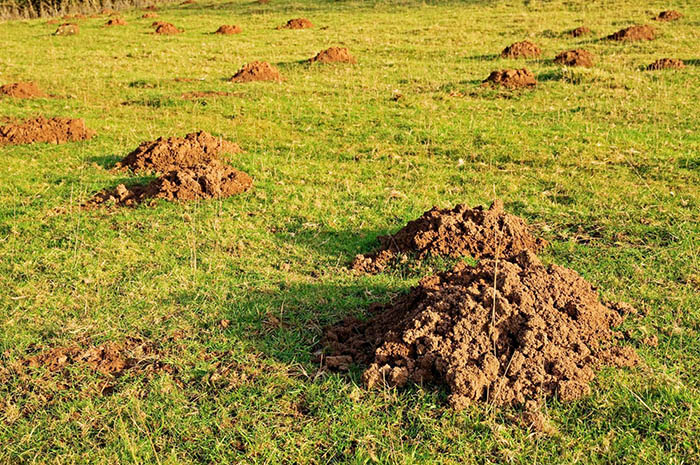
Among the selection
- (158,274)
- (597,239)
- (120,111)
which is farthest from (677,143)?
(120,111)

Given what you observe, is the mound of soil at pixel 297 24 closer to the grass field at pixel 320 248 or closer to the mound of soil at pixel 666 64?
the grass field at pixel 320 248

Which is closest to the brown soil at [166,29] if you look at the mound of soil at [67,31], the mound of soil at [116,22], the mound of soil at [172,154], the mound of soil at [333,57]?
the mound of soil at [67,31]

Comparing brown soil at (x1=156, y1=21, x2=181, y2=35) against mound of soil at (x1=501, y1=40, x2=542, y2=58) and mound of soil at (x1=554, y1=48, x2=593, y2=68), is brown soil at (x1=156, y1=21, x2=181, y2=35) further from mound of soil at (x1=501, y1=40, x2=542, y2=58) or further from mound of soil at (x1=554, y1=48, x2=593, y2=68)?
mound of soil at (x1=554, y1=48, x2=593, y2=68)

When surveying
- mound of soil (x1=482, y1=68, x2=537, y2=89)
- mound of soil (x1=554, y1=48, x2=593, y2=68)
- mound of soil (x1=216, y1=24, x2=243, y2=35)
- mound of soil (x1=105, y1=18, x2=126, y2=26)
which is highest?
mound of soil (x1=105, y1=18, x2=126, y2=26)

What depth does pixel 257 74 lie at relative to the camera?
52.4 ft

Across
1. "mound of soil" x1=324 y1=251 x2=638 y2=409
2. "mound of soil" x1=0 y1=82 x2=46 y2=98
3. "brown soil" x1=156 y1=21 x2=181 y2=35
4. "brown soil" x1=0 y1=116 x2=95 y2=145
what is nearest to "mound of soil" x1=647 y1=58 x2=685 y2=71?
"mound of soil" x1=324 y1=251 x2=638 y2=409

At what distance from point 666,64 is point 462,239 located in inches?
478

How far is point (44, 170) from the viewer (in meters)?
9.33

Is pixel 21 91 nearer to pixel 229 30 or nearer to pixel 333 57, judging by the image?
pixel 333 57

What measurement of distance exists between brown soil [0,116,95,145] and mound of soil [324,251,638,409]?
8.50 meters

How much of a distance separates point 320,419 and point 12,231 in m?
5.15

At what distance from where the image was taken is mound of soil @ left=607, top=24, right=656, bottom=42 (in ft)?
62.1

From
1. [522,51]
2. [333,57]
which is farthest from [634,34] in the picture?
[333,57]

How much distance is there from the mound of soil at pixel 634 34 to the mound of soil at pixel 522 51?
10.2ft
